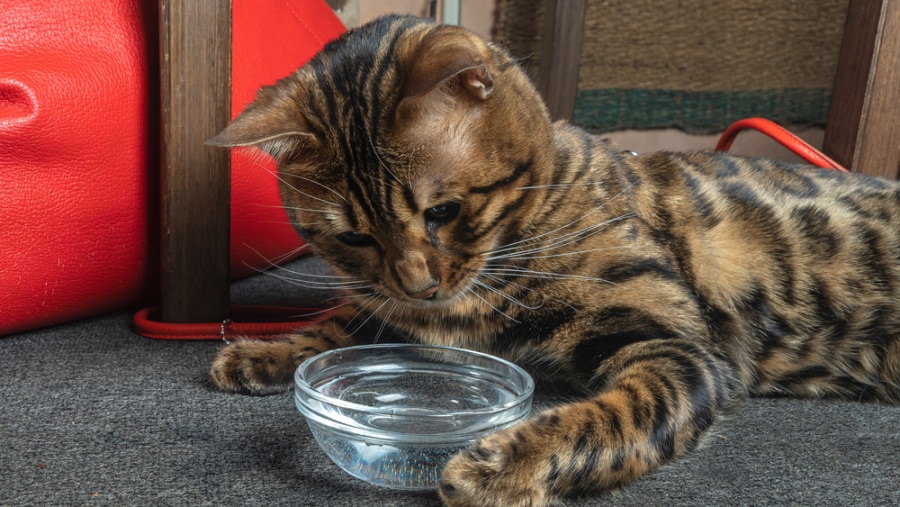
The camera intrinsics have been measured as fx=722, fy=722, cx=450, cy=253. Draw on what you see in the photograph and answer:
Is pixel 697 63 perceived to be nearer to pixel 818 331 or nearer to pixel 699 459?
pixel 818 331

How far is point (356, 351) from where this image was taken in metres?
1.08

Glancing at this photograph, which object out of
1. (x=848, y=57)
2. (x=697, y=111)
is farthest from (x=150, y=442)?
(x=697, y=111)

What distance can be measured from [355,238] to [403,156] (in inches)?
6.1

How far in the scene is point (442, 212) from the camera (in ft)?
3.31

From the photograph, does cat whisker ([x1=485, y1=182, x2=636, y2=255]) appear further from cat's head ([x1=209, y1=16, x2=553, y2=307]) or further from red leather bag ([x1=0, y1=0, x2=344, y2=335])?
red leather bag ([x1=0, y1=0, x2=344, y2=335])

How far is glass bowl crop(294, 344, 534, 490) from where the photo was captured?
842 mm

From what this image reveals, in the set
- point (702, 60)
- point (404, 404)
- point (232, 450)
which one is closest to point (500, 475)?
point (404, 404)

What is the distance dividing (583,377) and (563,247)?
0.20 m

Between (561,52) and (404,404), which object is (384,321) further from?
(561,52)

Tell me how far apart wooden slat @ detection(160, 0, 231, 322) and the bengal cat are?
0.97ft

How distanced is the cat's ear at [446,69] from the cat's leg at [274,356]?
1.52 feet

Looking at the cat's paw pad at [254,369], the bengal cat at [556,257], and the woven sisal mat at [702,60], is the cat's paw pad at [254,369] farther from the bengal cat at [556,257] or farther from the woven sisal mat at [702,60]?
the woven sisal mat at [702,60]

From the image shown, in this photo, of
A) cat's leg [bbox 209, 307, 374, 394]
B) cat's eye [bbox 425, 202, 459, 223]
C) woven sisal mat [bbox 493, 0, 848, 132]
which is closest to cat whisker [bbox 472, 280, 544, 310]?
cat's eye [bbox 425, 202, 459, 223]

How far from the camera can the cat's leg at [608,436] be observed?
0.80 metres
